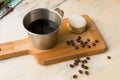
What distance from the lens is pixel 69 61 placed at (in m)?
0.82

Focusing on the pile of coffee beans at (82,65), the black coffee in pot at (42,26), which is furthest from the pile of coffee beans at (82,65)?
the black coffee in pot at (42,26)

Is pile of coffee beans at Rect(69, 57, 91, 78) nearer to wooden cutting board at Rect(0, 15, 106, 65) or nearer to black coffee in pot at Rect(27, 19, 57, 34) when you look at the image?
wooden cutting board at Rect(0, 15, 106, 65)

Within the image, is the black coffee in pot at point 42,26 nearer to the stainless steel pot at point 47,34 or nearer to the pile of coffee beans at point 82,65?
the stainless steel pot at point 47,34

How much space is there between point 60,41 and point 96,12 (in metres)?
0.20

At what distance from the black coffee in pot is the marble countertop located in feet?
0.25

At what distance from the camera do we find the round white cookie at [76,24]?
2.84ft

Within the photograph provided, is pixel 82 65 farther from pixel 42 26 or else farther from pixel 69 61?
pixel 42 26

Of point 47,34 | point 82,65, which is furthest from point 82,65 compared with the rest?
point 47,34

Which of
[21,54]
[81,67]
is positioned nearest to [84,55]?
[81,67]

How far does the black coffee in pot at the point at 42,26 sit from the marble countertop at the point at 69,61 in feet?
0.25

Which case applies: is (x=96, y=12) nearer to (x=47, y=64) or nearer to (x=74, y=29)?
(x=74, y=29)

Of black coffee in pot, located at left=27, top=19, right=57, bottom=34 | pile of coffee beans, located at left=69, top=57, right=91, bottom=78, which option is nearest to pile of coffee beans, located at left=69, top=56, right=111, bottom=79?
pile of coffee beans, located at left=69, top=57, right=91, bottom=78

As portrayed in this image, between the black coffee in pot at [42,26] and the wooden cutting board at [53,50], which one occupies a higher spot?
the black coffee in pot at [42,26]

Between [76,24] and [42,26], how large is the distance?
0.12 meters
